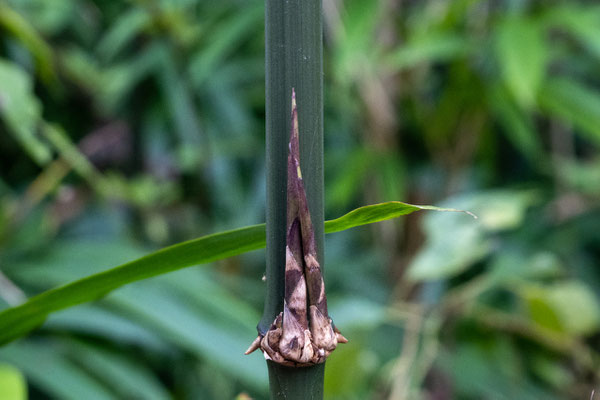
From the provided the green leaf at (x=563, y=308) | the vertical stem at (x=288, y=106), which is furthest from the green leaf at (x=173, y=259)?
the green leaf at (x=563, y=308)

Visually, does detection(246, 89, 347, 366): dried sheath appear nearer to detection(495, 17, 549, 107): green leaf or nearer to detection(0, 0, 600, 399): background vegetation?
detection(0, 0, 600, 399): background vegetation

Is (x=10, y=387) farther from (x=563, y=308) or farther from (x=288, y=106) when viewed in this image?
(x=563, y=308)

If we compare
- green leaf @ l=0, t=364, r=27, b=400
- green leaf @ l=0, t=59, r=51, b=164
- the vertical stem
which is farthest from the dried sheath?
green leaf @ l=0, t=59, r=51, b=164

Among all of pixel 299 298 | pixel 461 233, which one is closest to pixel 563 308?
pixel 461 233

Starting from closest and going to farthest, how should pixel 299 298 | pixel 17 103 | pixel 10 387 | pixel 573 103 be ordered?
pixel 299 298 → pixel 10 387 → pixel 17 103 → pixel 573 103

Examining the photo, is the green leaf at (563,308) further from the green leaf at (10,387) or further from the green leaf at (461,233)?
the green leaf at (10,387)

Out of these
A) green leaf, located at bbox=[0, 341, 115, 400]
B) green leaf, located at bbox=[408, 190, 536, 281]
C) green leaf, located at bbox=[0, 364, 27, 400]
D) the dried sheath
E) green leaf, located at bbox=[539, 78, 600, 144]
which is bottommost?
green leaf, located at bbox=[0, 341, 115, 400]

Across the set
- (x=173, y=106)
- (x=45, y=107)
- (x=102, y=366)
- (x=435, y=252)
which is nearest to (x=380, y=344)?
(x=435, y=252)

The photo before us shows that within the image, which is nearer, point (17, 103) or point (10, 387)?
point (10, 387)
